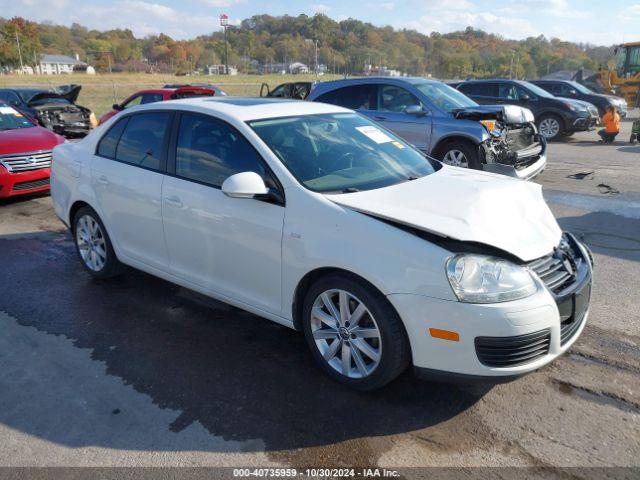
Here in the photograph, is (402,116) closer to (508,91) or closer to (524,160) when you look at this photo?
(524,160)

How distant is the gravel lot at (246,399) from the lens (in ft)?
8.93

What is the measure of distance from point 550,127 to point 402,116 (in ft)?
27.3

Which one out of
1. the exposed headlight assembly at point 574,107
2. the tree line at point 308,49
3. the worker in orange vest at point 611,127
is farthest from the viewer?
the tree line at point 308,49

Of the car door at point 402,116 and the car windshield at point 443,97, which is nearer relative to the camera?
the car door at point 402,116

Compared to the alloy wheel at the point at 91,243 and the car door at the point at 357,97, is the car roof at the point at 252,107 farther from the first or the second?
the car door at the point at 357,97

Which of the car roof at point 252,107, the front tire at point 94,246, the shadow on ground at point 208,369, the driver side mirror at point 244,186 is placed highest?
the car roof at point 252,107

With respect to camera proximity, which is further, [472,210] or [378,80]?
[378,80]

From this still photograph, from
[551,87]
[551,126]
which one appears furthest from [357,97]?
[551,87]

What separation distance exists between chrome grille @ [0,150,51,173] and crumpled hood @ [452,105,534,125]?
6.62 meters

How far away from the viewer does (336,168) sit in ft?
12.1

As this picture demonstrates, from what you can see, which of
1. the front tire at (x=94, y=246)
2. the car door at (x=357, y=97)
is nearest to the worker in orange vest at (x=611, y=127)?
the car door at (x=357, y=97)

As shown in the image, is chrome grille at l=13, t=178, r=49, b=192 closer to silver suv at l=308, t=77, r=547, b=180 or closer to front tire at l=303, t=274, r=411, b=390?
silver suv at l=308, t=77, r=547, b=180

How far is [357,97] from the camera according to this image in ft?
31.5

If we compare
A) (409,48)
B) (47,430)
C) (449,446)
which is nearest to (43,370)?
(47,430)
